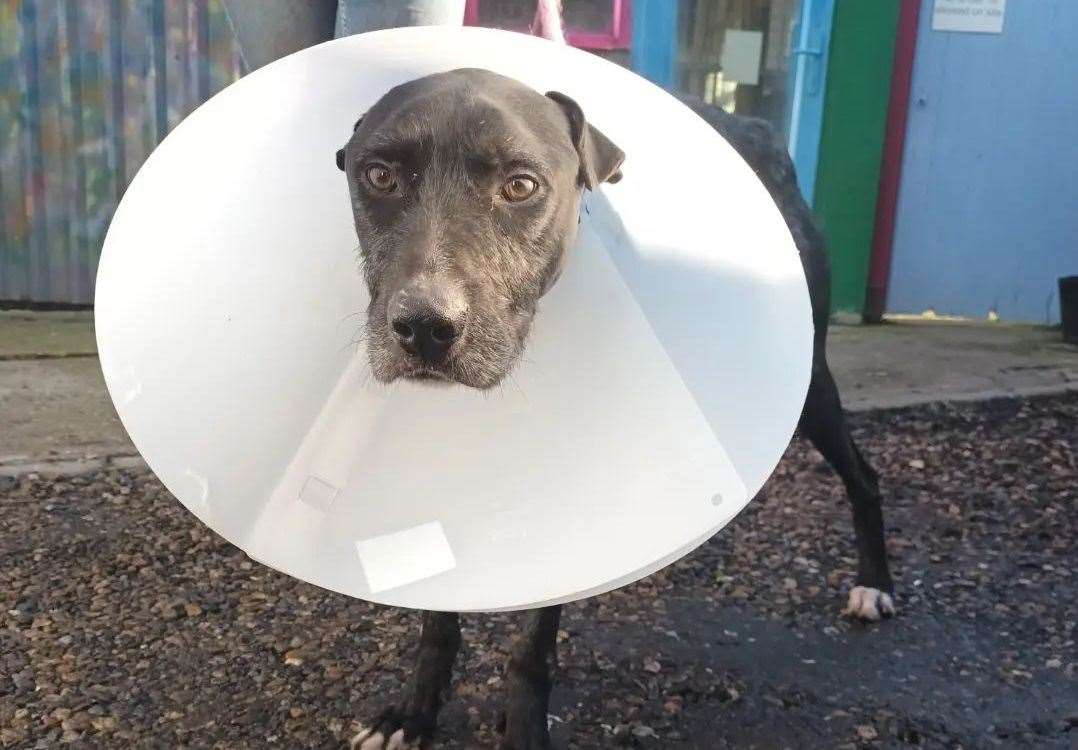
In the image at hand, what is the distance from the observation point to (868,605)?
289cm

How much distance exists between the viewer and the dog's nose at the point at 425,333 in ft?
5.06

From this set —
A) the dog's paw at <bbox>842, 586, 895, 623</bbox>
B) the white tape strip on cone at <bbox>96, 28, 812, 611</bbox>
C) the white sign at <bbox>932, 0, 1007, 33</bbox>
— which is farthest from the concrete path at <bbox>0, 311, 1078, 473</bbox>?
the white tape strip on cone at <bbox>96, 28, 812, 611</bbox>

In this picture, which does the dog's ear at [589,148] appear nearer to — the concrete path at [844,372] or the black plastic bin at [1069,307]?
the concrete path at [844,372]

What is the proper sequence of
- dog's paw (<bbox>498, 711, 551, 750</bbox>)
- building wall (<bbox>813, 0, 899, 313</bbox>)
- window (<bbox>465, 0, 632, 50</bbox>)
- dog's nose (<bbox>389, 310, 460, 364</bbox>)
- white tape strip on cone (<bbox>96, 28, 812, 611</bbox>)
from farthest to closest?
building wall (<bbox>813, 0, 899, 313</bbox>)
window (<bbox>465, 0, 632, 50</bbox>)
dog's paw (<bbox>498, 711, 551, 750</bbox>)
white tape strip on cone (<bbox>96, 28, 812, 611</bbox>)
dog's nose (<bbox>389, 310, 460, 364</bbox>)

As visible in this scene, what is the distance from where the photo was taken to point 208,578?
2.99 m

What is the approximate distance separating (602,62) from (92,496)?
2.44 metres

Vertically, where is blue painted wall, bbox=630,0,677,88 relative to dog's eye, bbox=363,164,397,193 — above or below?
above

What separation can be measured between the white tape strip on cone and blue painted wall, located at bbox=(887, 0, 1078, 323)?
4.68 m

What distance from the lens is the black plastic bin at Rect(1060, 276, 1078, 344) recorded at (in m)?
5.93

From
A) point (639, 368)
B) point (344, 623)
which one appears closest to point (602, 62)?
point (639, 368)

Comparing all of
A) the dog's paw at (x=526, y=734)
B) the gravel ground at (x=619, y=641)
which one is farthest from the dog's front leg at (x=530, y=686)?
the gravel ground at (x=619, y=641)

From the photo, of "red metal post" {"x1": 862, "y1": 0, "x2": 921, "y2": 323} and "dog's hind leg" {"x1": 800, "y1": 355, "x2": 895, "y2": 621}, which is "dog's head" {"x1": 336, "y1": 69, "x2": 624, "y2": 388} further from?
"red metal post" {"x1": 862, "y1": 0, "x2": 921, "y2": 323}

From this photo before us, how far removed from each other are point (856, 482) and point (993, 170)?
383cm

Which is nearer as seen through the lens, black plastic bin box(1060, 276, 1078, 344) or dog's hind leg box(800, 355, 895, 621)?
dog's hind leg box(800, 355, 895, 621)
